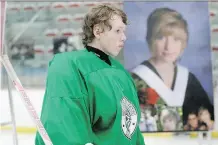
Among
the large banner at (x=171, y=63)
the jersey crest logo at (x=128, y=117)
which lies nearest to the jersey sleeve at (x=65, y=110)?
the jersey crest logo at (x=128, y=117)

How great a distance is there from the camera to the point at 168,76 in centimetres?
260

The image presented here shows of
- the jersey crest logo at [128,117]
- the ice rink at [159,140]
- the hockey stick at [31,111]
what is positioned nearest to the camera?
the hockey stick at [31,111]

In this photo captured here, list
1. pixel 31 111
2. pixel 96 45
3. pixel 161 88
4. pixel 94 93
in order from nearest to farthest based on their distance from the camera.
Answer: pixel 31 111 < pixel 94 93 < pixel 96 45 < pixel 161 88

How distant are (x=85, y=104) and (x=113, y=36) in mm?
224

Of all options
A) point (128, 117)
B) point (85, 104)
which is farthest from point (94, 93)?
point (128, 117)

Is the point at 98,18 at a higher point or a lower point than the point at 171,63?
higher

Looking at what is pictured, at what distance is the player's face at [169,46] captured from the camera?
8.51ft

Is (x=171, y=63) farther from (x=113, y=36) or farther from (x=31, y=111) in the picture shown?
(x=31, y=111)

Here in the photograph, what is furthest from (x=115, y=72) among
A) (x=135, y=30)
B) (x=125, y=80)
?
(x=135, y=30)

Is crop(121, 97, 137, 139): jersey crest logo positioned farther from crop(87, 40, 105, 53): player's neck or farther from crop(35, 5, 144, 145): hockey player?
crop(87, 40, 105, 53): player's neck

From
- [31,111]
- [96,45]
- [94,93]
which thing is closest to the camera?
[31,111]

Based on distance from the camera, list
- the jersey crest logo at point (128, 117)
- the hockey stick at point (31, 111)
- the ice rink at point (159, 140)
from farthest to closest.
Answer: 1. the ice rink at point (159, 140)
2. the jersey crest logo at point (128, 117)
3. the hockey stick at point (31, 111)

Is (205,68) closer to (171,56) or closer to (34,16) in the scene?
(171,56)

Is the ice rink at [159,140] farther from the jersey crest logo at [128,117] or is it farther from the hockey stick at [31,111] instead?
the hockey stick at [31,111]
